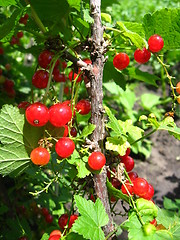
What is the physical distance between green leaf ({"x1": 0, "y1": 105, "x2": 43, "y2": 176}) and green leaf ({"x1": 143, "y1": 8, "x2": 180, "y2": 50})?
17.6 inches

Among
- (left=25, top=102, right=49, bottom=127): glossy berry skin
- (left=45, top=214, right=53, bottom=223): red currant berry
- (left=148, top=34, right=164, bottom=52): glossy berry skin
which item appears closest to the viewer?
(left=25, top=102, right=49, bottom=127): glossy berry skin

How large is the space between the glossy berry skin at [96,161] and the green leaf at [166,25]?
39cm

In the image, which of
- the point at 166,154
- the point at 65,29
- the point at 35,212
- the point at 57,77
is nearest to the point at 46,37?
the point at 65,29

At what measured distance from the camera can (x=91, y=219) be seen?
84cm

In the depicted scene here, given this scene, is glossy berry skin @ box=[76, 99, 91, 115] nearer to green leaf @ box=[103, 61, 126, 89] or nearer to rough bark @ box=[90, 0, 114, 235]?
rough bark @ box=[90, 0, 114, 235]

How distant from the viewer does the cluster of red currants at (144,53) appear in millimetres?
861

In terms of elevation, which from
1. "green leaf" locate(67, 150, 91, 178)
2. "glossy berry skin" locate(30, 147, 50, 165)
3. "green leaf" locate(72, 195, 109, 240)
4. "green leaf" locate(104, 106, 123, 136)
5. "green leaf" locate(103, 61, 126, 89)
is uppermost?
"green leaf" locate(103, 61, 126, 89)

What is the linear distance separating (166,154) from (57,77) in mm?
2266

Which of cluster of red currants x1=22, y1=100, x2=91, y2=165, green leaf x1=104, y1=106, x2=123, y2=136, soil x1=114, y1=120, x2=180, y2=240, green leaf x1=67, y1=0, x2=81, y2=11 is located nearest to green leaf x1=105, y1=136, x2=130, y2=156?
green leaf x1=104, y1=106, x2=123, y2=136

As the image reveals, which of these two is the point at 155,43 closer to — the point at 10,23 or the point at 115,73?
the point at 115,73

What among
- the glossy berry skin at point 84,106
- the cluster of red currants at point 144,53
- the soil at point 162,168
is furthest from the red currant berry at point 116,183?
the soil at point 162,168

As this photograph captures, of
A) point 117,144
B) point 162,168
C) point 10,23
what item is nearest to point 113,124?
point 117,144

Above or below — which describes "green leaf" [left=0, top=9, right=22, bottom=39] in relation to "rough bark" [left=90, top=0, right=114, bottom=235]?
above

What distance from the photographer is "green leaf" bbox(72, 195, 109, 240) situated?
31.7 inches
